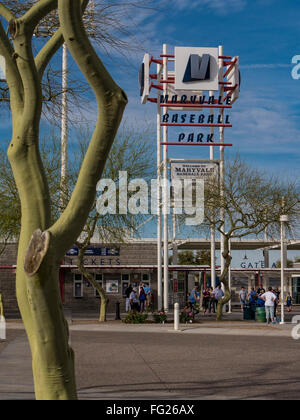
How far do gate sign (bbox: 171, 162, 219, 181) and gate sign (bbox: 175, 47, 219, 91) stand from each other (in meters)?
4.79

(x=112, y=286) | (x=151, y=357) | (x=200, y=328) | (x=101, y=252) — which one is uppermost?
(x=101, y=252)

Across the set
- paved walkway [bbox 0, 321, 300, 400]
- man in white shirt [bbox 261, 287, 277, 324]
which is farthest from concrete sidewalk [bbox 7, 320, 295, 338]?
man in white shirt [bbox 261, 287, 277, 324]

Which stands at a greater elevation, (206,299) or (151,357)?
(206,299)

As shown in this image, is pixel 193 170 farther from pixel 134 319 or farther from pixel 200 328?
pixel 200 328

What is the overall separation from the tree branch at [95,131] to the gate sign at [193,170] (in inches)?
1212

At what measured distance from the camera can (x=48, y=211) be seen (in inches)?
204

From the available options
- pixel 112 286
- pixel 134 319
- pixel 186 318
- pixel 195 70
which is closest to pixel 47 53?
pixel 134 319

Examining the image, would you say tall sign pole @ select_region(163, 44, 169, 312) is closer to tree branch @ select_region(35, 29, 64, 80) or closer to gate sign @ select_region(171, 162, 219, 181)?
gate sign @ select_region(171, 162, 219, 181)

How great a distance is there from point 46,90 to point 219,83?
30.7 meters

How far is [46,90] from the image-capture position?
28.2 feet

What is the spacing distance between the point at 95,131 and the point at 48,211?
818mm

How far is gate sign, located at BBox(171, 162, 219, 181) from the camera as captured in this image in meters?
35.7
